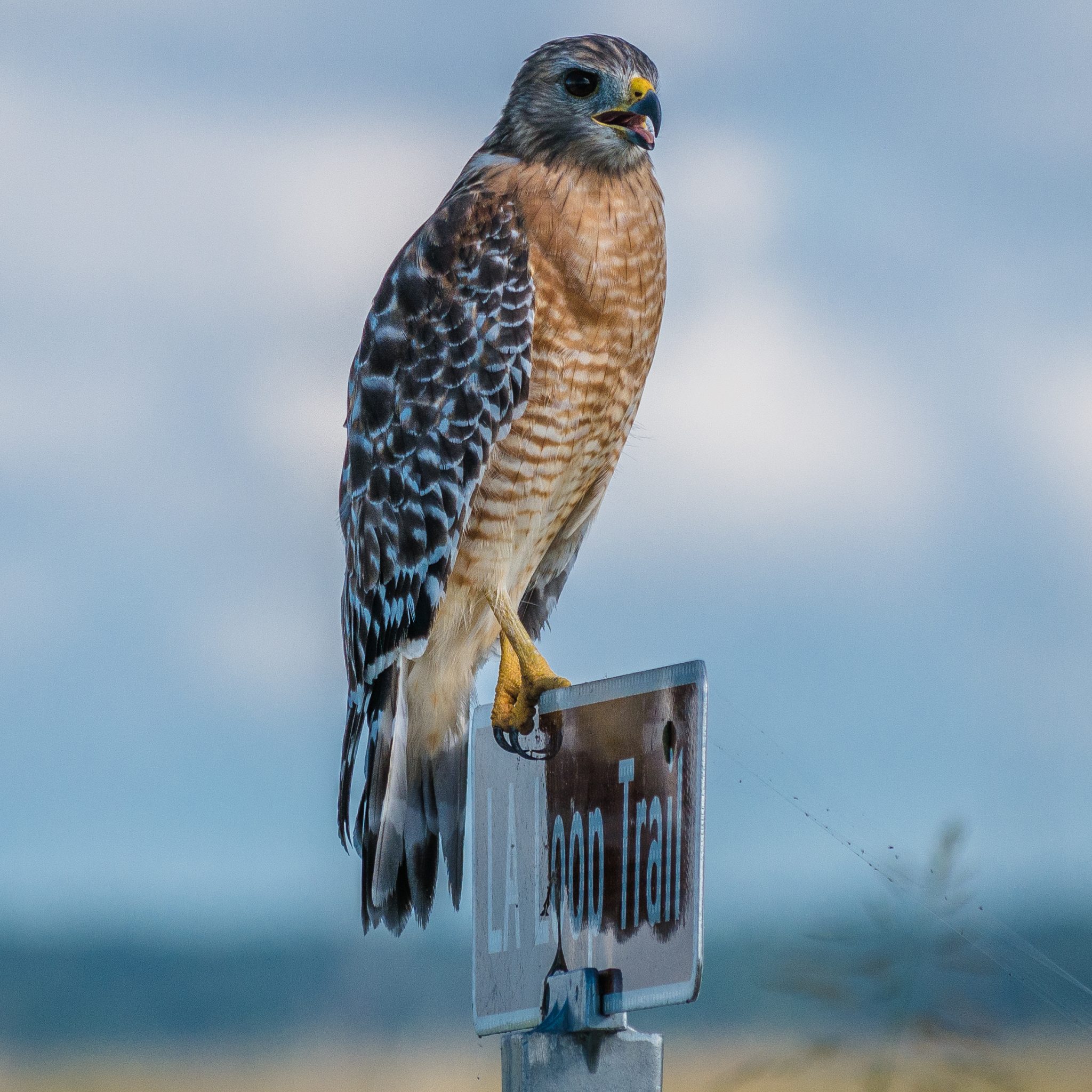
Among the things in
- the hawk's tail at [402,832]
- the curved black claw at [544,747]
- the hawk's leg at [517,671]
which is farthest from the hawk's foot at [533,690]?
the curved black claw at [544,747]

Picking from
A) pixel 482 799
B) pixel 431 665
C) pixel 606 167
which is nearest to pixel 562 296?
pixel 606 167

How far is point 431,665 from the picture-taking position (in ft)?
11.1

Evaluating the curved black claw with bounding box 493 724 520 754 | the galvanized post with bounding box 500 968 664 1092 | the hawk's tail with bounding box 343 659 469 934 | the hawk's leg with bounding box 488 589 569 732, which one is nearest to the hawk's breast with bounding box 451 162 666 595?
the hawk's leg with bounding box 488 589 569 732

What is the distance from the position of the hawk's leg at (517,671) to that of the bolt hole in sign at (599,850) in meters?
0.50

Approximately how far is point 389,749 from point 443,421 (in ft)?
2.51

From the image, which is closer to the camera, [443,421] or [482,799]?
[482,799]

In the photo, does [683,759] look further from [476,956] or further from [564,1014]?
[476,956]

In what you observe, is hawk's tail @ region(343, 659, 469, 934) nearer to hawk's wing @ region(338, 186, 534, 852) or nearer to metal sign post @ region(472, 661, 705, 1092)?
hawk's wing @ region(338, 186, 534, 852)

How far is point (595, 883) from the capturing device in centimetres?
171

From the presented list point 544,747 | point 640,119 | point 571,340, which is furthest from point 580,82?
point 544,747

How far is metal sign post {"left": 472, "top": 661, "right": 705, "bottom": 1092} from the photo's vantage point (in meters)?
1.56

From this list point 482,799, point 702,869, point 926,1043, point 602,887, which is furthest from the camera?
point 926,1043

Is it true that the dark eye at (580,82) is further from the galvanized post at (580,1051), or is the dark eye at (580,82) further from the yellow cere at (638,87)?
the galvanized post at (580,1051)

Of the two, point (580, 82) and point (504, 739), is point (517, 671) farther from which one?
point (580, 82)
